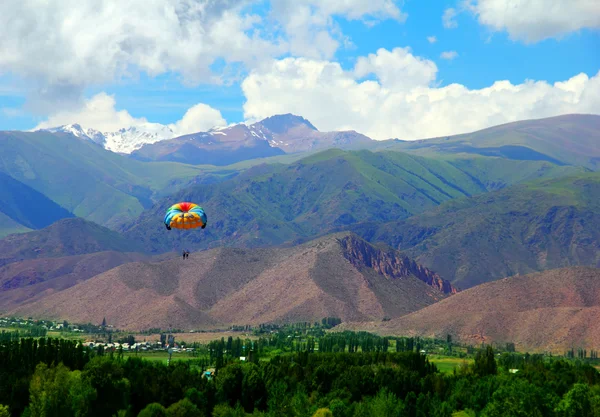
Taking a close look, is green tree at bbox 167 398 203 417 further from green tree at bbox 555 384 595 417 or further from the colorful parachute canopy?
green tree at bbox 555 384 595 417

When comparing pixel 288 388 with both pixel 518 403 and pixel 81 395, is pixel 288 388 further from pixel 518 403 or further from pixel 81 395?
pixel 518 403

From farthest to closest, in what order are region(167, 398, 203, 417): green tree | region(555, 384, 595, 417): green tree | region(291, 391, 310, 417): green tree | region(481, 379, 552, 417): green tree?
region(555, 384, 595, 417): green tree < region(291, 391, 310, 417): green tree < region(167, 398, 203, 417): green tree < region(481, 379, 552, 417): green tree

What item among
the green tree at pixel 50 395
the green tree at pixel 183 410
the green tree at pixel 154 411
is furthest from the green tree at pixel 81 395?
the green tree at pixel 183 410

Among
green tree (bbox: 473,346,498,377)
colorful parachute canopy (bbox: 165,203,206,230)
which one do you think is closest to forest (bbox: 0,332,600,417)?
green tree (bbox: 473,346,498,377)

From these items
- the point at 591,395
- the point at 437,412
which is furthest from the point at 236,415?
the point at 591,395

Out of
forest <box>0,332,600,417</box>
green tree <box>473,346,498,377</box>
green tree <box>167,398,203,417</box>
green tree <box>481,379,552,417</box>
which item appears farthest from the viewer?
green tree <box>473,346,498,377</box>

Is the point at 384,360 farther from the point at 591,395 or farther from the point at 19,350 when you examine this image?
the point at 19,350

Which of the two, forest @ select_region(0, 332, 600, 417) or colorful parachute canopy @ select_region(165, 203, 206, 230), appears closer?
forest @ select_region(0, 332, 600, 417)

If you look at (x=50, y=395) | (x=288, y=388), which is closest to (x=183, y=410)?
(x=50, y=395)

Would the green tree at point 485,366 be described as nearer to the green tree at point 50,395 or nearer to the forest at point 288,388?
the forest at point 288,388
